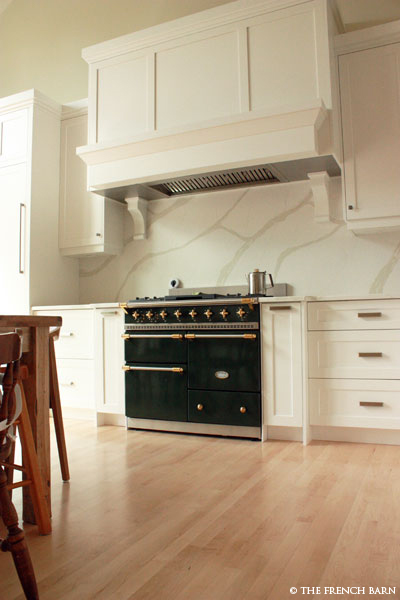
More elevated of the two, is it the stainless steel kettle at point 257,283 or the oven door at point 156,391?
the stainless steel kettle at point 257,283

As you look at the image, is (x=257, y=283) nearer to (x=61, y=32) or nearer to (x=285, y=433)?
(x=285, y=433)

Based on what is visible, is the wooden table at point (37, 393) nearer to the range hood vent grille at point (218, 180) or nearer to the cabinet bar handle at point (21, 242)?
the range hood vent grille at point (218, 180)

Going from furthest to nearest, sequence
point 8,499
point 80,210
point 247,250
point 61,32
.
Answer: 1. point 61,32
2. point 80,210
3. point 247,250
4. point 8,499

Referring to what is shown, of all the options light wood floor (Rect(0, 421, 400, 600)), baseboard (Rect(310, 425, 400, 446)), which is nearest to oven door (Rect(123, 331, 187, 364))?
light wood floor (Rect(0, 421, 400, 600))

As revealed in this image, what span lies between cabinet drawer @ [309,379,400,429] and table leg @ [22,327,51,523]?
1575 mm

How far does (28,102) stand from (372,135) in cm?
254

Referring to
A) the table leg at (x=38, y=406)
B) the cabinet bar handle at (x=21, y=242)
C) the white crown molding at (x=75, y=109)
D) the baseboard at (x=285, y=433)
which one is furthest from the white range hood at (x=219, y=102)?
the table leg at (x=38, y=406)

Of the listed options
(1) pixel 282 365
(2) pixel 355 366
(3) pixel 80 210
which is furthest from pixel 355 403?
(3) pixel 80 210

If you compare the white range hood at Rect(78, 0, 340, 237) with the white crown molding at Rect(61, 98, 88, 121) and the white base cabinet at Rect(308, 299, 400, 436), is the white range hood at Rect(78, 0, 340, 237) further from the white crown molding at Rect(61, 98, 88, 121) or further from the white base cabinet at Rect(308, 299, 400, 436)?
the white base cabinet at Rect(308, 299, 400, 436)

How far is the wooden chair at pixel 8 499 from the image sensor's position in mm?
1211

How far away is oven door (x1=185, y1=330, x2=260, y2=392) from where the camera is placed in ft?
9.77

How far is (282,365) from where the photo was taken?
292 centimetres

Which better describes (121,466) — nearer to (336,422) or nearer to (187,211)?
(336,422)

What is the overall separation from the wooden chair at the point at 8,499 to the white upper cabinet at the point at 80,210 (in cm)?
278
